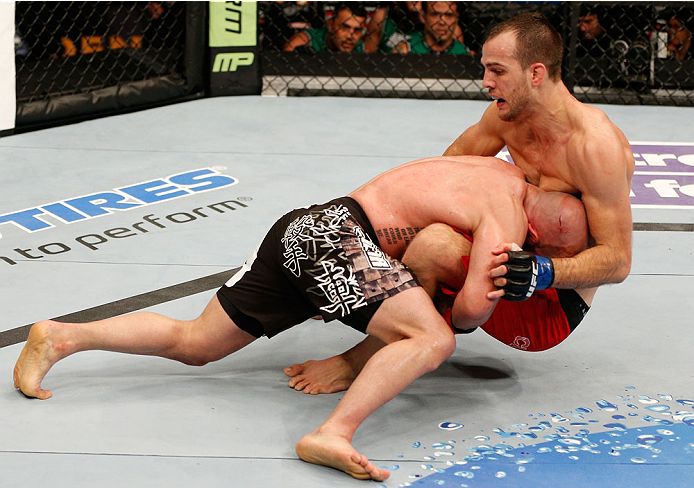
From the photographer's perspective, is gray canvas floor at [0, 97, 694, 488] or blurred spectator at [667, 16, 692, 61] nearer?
gray canvas floor at [0, 97, 694, 488]

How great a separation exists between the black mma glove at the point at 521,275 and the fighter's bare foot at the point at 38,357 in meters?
0.94

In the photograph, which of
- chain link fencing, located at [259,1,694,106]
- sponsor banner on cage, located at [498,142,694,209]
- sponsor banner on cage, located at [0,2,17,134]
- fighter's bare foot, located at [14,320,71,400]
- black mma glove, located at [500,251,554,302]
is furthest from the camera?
chain link fencing, located at [259,1,694,106]

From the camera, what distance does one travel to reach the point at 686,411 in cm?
198

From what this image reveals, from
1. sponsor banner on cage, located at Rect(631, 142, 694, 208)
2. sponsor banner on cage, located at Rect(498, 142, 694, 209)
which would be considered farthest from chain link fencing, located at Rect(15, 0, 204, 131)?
sponsor banner on cage, located at Rect(631, 142, 694, 208)

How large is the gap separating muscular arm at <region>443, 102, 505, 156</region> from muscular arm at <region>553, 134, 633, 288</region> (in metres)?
0.35

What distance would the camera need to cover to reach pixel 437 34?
16.8 feet

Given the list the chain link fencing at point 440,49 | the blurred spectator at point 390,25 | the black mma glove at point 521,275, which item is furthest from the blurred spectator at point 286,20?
the black mma glove at point 521,275

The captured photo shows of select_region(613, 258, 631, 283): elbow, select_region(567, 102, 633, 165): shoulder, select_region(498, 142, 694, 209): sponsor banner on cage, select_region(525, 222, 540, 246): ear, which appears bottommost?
select_region(498, 142, 694, 209): sponsor banner on cage

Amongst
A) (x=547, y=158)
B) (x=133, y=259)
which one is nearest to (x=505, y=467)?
(x=547, y=158)

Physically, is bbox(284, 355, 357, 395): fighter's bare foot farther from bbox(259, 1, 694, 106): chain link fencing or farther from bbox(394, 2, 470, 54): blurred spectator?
bbox(394, 2, 470, 54): blurred spectator

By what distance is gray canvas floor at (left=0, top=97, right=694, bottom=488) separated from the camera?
69.2 inches

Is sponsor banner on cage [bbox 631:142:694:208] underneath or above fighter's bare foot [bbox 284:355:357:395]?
above

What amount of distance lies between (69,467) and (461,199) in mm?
956

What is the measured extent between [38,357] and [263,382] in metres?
0.49
